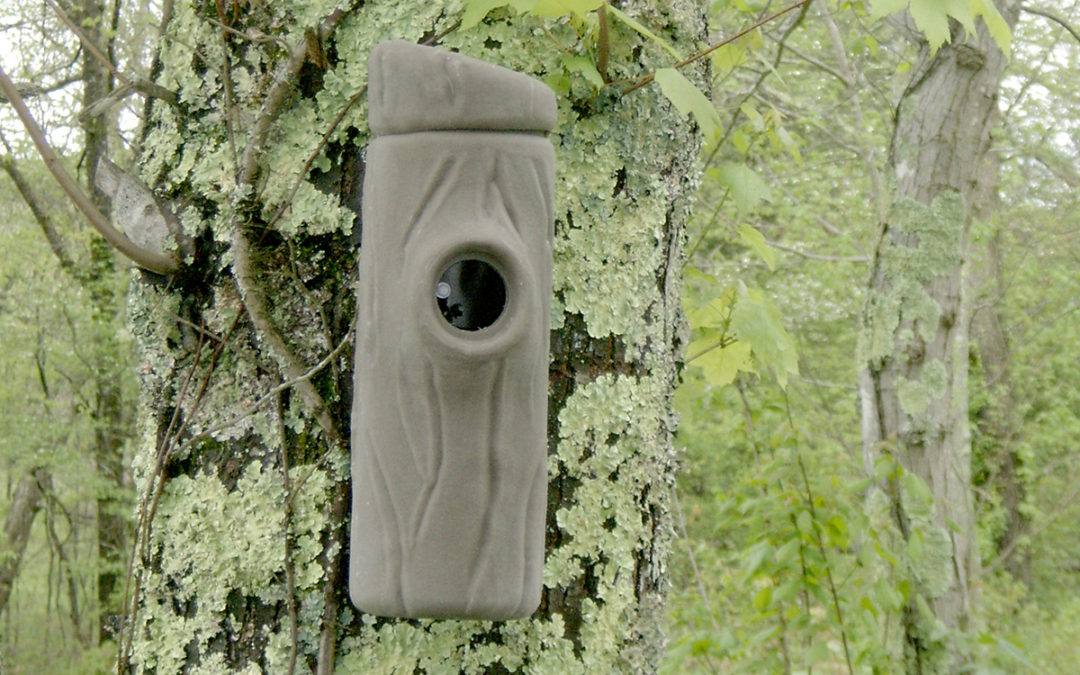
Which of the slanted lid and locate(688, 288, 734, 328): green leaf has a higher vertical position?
locate(688, 288, 734, 328): green leaf

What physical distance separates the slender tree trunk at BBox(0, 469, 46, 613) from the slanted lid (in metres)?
8.38

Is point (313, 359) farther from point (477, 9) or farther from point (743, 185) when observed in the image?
point (743, 185)

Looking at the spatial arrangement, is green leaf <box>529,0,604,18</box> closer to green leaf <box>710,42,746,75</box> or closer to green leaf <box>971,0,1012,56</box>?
green leaf <box>971,0,1012,56</box>

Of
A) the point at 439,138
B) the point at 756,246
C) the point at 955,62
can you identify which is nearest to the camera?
the point at 439,138

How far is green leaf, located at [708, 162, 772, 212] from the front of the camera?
5.76 feet

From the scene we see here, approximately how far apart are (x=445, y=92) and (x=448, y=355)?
0.98ft

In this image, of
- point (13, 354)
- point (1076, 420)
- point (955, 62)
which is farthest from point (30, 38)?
point (1076, 420)

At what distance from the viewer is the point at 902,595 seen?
2926 mm

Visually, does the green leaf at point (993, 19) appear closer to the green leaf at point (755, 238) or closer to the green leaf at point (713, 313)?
the green leaf at point (755, 238)

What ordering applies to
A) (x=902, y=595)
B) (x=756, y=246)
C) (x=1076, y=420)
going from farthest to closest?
(x=1076, y=420) < (x=902, y=595) < (x=756, y=246)

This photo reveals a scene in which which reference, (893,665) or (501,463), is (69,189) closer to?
(501,463)

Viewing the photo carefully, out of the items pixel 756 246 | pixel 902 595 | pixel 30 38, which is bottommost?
pixel 902 595

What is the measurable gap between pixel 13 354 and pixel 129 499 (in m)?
1.39

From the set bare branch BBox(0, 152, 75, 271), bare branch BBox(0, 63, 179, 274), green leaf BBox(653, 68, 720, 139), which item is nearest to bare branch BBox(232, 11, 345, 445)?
bare branch BBox(0, 63, 179, 274)
